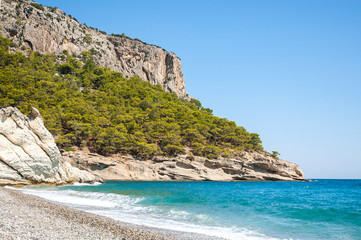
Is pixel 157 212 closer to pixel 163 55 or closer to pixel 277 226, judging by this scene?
pixel 277 226

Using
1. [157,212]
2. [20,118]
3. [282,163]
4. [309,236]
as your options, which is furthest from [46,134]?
[282,163]

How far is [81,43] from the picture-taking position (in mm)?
106438

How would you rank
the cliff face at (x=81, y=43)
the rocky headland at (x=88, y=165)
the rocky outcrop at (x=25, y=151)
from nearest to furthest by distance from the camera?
the rocky outcrop at (x=25, y=151) → the rocky headland at (x=88, y=165) → the cliff face at (x=81, y=43)

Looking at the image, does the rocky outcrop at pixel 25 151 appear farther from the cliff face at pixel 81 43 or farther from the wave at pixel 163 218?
the cliff face at pixel 81 43

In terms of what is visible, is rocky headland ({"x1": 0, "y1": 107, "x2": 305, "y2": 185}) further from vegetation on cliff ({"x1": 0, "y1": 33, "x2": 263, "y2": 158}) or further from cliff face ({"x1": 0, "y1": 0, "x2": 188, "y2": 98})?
Answer: cliff face ({"x1": 0, "y1": 0, "x2": 188, "y2": 98})

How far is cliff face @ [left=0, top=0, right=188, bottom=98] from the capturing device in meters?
83.9

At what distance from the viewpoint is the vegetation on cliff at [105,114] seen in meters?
48.9

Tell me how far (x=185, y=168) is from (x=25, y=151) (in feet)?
103

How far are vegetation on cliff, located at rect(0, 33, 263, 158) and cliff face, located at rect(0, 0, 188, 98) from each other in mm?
8716

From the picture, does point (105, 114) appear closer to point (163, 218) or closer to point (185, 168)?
point (185, 168)

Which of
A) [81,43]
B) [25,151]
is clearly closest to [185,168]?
[25,151]

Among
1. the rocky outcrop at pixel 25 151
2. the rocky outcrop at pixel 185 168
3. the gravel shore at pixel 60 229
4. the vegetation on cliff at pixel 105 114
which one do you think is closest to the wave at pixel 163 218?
the gravel shore at pixel 60 229

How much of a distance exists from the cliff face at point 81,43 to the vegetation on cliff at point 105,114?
8.72 meters

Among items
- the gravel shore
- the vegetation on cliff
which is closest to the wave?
the gravel shore
